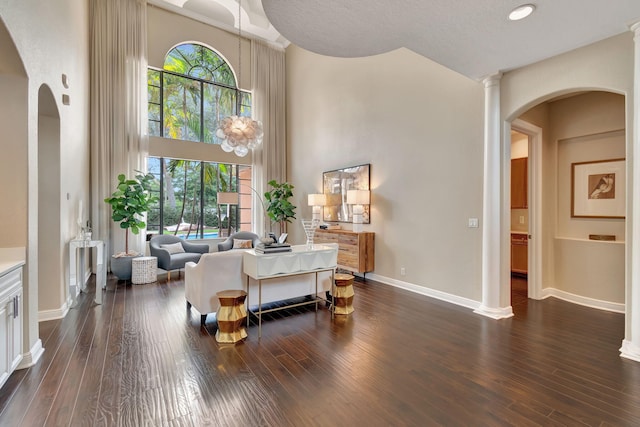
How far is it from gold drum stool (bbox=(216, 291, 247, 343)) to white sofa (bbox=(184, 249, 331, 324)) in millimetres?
449

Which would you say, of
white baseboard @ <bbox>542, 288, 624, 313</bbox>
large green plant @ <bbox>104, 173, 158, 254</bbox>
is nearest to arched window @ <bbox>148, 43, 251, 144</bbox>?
large green plant @ <bbox>104, 173, 158, 254</bbox>

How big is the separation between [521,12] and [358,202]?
3595 mm

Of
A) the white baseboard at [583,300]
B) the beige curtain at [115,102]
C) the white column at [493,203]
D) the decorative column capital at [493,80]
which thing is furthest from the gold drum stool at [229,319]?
the beige curtain at [115,102]

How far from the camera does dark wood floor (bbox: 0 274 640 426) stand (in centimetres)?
199

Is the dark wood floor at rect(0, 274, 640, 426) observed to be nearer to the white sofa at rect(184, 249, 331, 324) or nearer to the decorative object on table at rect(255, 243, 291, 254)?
the white sofa at rect(184, 249, 331, 324)

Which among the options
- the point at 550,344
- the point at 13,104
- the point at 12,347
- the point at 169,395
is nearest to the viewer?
the point at 169,395

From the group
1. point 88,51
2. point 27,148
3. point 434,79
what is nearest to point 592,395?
point 434,79

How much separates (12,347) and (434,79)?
5.84 m

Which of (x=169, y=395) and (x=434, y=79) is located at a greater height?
(x=434, y=79)

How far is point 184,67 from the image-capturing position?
25.5 ft

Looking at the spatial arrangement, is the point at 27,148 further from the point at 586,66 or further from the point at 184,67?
the point at 184,67

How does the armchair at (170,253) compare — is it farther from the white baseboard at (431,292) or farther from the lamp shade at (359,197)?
the white baseboard at (431,292)

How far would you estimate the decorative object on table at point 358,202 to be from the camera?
18.6 ft

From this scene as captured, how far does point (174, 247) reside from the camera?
634cm
